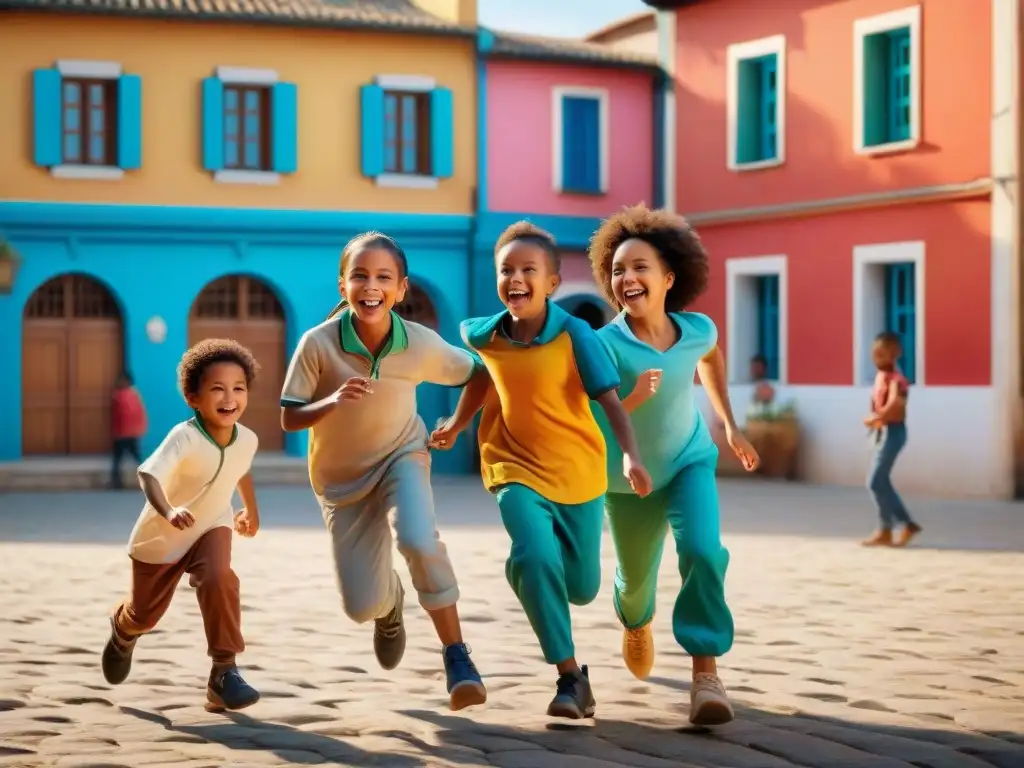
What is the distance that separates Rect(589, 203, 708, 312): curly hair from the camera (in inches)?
290

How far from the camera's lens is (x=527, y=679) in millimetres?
7801

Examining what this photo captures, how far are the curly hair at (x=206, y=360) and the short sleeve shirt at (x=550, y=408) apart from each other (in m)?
0.88

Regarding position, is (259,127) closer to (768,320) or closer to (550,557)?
(768,320)

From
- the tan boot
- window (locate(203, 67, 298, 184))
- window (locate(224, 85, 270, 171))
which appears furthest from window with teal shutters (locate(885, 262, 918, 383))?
the tan boot

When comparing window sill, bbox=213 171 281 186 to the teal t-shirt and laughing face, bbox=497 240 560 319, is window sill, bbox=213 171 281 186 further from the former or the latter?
laughing face, bbox=497 240 560 319

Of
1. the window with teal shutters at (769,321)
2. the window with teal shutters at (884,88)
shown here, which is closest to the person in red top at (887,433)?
the window with teal shutters at (884,88)

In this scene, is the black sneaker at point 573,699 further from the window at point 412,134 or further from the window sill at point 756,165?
the window at point 412,134

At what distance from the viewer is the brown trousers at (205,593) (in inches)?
277

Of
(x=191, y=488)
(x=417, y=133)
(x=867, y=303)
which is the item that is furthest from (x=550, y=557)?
(x=417, y=133)

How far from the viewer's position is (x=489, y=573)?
1291 centimetres

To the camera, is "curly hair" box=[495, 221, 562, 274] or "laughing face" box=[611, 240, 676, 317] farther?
"laughing face" box=[611, 240, 676, 317]

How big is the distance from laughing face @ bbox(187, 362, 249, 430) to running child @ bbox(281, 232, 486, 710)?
0.19 metres

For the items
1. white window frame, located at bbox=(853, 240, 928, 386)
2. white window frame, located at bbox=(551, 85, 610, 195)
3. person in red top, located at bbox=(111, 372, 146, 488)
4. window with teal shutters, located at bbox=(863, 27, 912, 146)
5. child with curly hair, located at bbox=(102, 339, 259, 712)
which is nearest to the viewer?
child with curly hair, located at bbox=(102, 339, 259, 712)

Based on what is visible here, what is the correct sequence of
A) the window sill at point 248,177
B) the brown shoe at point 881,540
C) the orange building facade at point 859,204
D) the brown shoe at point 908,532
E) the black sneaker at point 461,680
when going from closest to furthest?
the black sneaker at point 461,680 < the brown shoe at point 908,532 < the brown shoe at point 881,540 < the orange building facade at point 859,204 < the window sill at point 248,177
